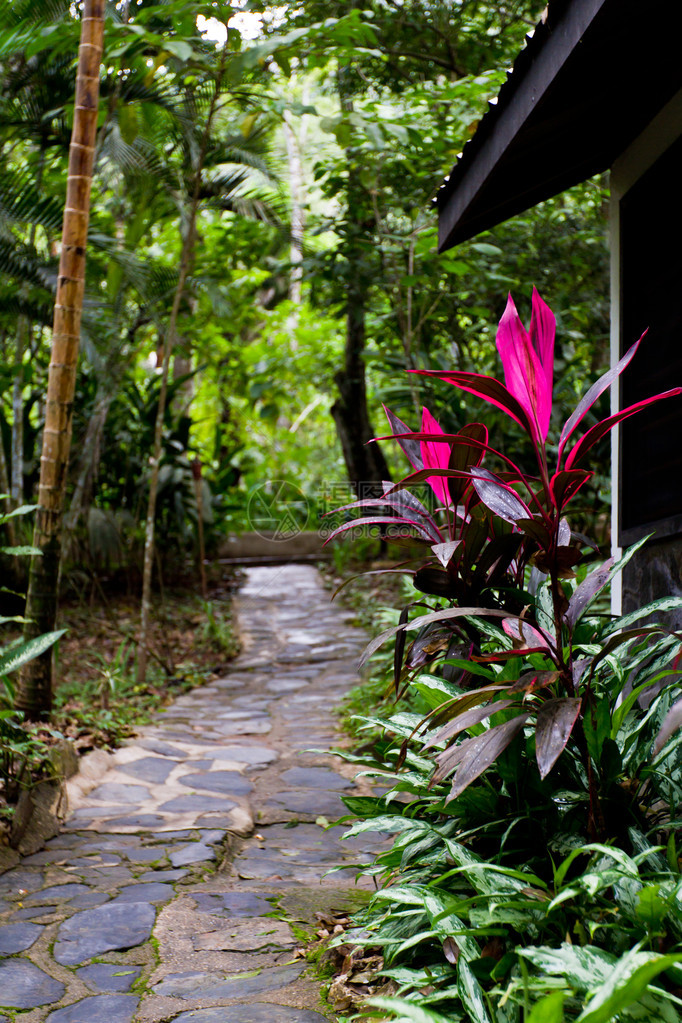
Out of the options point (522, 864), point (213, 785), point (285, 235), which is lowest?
point (213, 785)

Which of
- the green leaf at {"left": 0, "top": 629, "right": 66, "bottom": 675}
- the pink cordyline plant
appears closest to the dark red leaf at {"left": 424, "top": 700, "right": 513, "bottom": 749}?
the pink cordyline plant

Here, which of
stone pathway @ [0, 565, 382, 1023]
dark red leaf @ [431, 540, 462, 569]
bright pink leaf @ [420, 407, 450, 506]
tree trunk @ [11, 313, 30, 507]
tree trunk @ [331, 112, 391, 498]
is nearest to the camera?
stone pathway @ [0, 565, 382, 1023]

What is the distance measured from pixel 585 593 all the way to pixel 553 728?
0.36m

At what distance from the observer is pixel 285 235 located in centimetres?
626

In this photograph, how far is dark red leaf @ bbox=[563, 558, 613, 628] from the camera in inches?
63.2

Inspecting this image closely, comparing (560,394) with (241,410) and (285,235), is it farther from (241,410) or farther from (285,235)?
(241,410)

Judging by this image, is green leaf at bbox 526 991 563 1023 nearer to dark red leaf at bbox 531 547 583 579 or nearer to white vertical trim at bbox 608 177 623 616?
dark red leaf at bbox 531 547 583 579

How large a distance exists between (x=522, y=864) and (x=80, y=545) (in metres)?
5.24

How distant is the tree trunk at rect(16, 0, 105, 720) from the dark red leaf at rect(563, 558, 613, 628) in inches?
86.9

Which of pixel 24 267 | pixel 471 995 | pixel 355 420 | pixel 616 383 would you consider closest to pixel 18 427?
pixel 24 267

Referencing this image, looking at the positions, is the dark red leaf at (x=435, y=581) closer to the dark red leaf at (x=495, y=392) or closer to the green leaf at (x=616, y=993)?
the dark red leaf at (x=495, y=392)

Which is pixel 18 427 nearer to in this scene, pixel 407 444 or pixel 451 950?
pixel 407 444

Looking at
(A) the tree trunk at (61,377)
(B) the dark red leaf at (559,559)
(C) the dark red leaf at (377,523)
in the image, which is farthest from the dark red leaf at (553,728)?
(A) the tree trunk at (61,377)

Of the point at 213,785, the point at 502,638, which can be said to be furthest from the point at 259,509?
the point at 502,638
